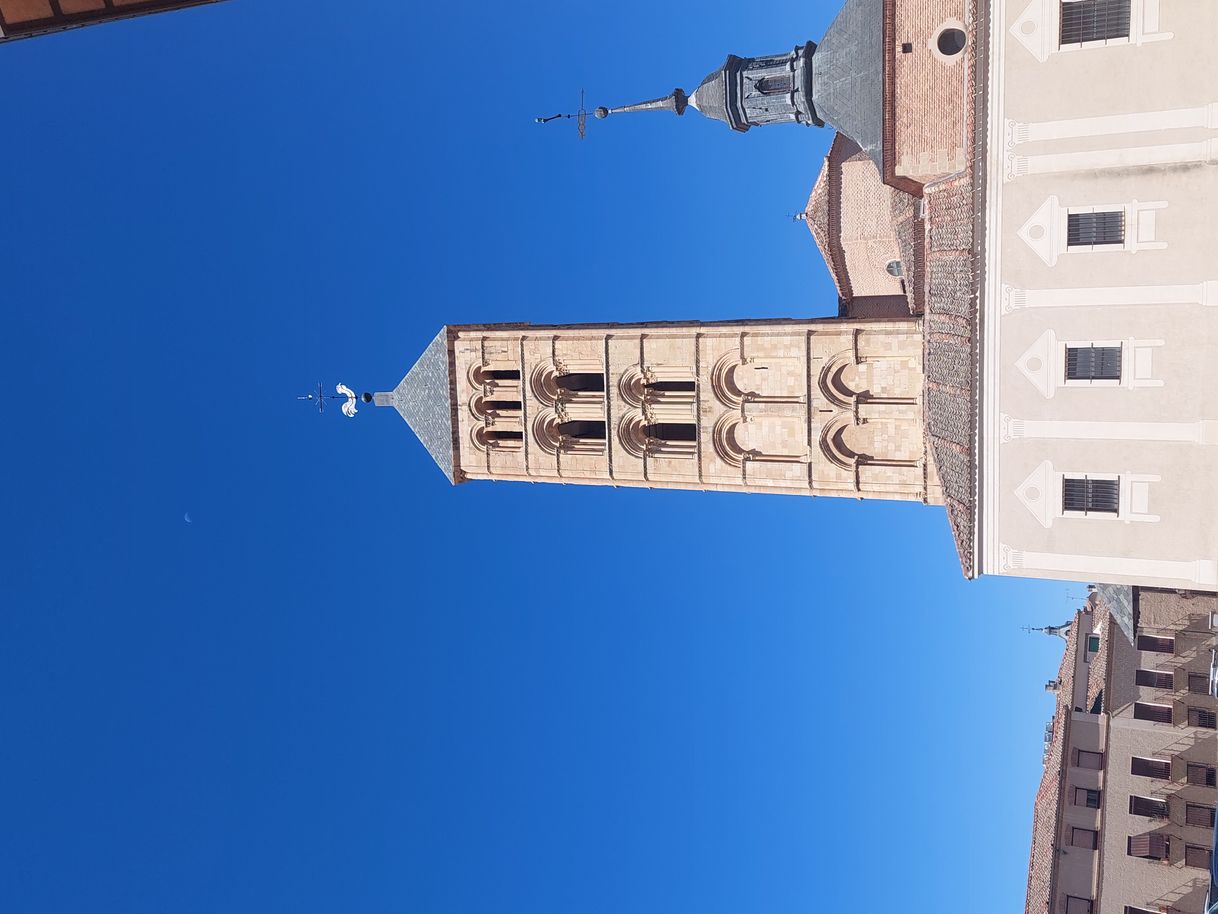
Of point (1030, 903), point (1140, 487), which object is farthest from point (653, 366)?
point (1030, 903)

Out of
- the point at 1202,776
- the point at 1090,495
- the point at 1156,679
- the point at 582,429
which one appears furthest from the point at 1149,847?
the point at 582,429

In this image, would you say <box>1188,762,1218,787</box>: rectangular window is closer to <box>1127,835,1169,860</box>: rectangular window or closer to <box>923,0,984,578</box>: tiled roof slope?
<box>1127,835,1169,860</box>: rectangular window

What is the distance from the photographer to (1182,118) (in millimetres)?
17469

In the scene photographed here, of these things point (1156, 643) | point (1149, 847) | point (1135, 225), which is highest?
point (1135, 225)

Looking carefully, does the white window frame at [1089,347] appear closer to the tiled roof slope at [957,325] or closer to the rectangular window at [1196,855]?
the tiled roof slope at [957,325]

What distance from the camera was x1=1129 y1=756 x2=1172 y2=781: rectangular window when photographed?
33594 millimetres

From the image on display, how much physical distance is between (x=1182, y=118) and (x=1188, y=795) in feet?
82.5

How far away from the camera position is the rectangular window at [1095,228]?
18.3 m

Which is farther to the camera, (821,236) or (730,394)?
(821,236)

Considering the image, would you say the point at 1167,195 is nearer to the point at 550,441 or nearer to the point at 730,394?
the point at 730,394

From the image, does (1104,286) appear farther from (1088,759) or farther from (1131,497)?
(1088,759)

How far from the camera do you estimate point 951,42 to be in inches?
797

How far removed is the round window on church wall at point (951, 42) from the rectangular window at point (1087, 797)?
27083 millimetres

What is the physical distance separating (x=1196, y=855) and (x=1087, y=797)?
371cm
